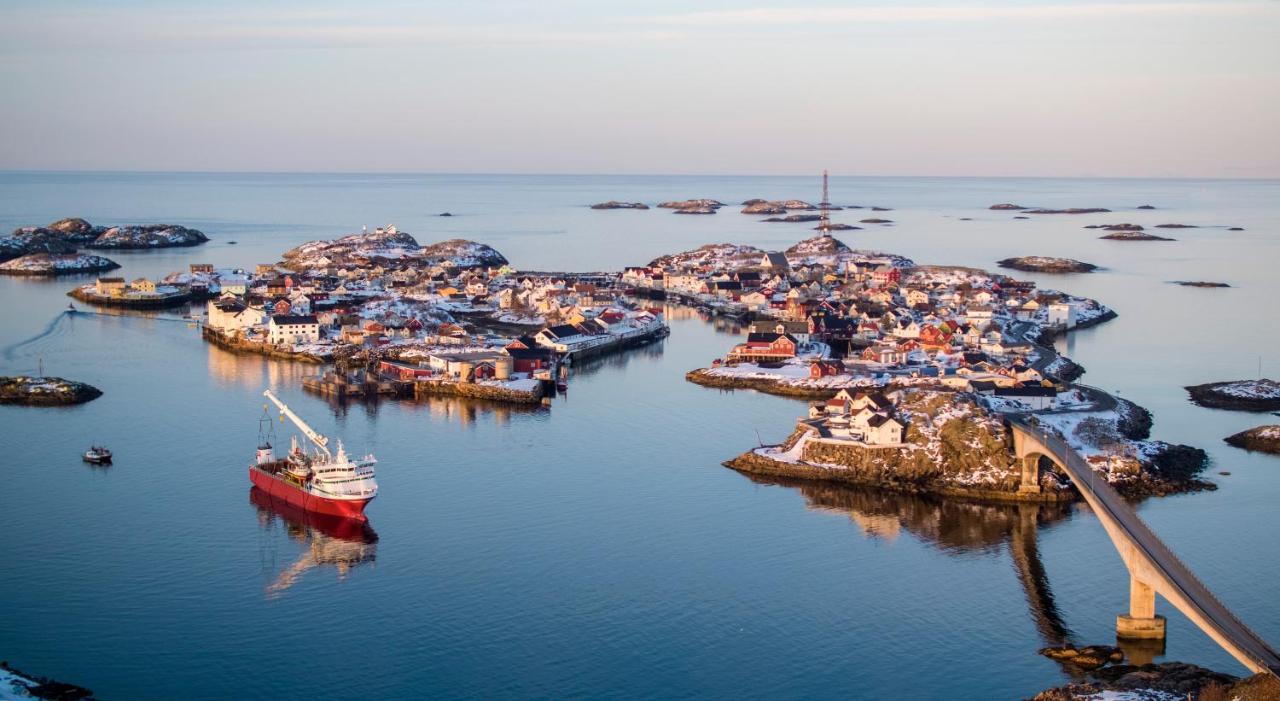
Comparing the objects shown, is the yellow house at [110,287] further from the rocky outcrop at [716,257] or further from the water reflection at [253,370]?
the rocky outcrop at [716,257]

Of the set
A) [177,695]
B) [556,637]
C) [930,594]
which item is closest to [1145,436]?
[930,594]

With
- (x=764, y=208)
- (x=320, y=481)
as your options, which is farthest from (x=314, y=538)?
(x=764, y=208)

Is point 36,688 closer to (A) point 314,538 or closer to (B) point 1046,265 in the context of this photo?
(A) point 314,538

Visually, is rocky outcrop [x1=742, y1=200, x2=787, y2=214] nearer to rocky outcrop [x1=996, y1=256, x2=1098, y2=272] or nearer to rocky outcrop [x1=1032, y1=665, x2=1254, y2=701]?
rocky outcrop [x1=996, y1=256, x2=1098, y2=272]

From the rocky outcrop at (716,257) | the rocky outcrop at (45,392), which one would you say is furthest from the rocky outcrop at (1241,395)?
the rocky outcrop at (716,257)

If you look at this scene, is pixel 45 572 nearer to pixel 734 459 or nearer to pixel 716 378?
pixel 734 459
